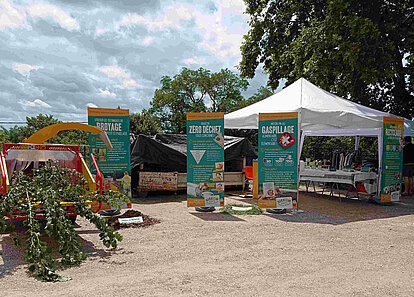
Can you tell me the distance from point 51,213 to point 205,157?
443cm

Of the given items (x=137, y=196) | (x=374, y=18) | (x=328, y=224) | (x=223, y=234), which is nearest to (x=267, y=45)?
(x=374, y=18)

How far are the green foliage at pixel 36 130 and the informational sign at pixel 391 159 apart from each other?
11.4m

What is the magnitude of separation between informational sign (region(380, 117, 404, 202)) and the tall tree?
2.45 meters

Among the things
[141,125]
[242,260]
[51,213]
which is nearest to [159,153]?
[51,213]

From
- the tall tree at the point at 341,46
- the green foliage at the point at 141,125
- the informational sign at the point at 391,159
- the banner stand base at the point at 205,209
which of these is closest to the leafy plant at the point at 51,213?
the banner stand base at the point at 205,209

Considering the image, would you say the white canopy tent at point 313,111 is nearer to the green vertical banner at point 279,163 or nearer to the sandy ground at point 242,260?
the green vertical banner at point 279,163

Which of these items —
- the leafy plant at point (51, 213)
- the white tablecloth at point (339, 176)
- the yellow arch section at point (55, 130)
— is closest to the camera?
the leafy plant at point (51, 213)

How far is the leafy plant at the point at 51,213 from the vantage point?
16.1 ft

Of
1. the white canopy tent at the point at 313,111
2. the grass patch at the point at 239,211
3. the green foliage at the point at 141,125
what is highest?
the green foliage at the point at 141,125

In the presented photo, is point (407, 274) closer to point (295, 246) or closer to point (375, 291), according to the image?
point (375, 291)

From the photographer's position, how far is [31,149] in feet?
24.5

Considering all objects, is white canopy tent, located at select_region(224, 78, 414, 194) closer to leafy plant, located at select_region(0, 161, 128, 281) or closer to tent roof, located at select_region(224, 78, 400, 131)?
tent roof, located at select_region(224, 78, 400, 131)

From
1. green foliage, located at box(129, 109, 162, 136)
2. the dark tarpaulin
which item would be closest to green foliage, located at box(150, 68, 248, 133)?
green foliage, located at box(129, 109, 162, 136)

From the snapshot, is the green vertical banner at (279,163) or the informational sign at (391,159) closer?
the green vertical banner at (279,163)
